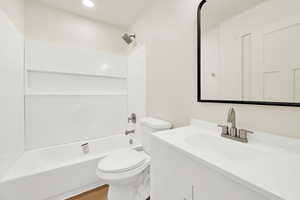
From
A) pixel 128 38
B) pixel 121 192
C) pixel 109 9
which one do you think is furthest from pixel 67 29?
pixel 121 192

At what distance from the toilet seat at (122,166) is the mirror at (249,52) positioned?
0.86 meters

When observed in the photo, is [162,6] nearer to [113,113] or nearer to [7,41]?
[7,41]

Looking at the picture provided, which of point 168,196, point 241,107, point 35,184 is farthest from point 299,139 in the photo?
point 35,184

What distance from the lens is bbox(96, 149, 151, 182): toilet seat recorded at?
1089mm

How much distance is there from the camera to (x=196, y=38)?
1140mm

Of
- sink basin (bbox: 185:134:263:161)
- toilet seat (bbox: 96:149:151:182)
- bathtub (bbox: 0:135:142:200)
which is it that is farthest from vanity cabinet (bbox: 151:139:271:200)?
bathtub (bbox: 0:135:142:200)

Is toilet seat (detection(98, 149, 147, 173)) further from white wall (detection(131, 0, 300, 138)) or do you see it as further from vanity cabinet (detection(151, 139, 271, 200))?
white wall (detection(131, 0, 300, 138))

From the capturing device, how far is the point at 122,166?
115 centimetres

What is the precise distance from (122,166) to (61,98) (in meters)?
1.49

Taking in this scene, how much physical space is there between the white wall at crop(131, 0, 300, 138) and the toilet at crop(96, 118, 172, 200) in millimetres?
305

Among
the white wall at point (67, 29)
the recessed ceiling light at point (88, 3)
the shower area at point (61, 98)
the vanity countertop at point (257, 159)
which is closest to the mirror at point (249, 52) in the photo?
the vanity countertop at point (257, 159)

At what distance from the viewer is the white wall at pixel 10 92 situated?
1.13 meters

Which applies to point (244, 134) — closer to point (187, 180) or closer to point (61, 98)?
point (187, 180)

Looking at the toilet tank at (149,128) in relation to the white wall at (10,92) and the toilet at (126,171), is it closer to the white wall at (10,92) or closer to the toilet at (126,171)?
the toilet at (126,171)
